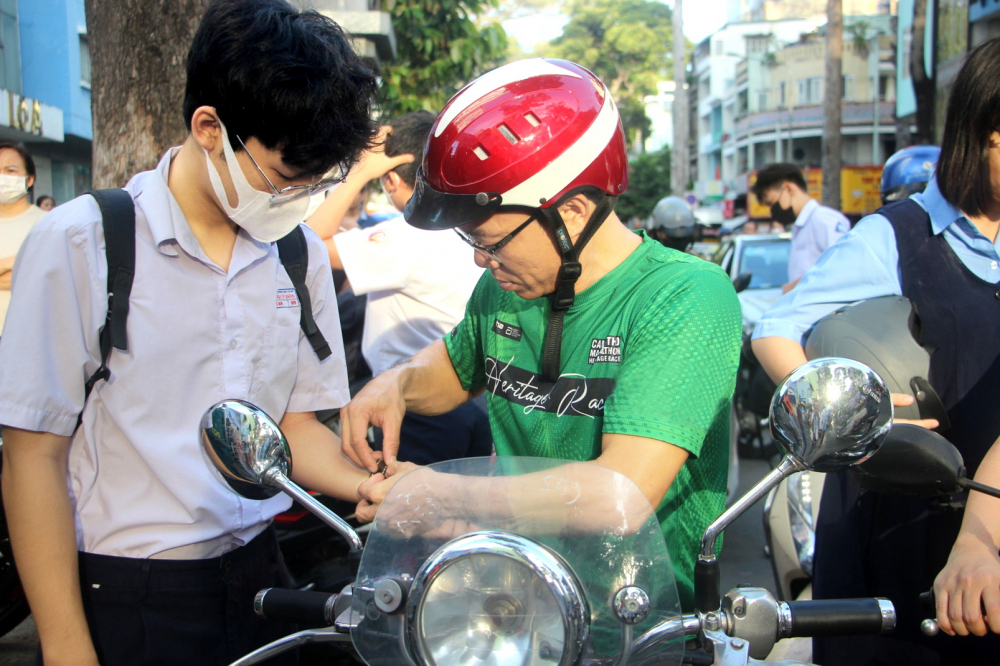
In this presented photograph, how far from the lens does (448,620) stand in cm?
114

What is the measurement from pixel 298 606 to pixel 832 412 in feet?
2.88

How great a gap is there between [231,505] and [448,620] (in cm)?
92

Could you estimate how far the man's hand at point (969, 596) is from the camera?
1.40 meters

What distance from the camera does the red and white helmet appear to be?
1621mm

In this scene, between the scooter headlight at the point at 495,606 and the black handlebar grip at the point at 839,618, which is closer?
the scooter headlight at the point at 495,606

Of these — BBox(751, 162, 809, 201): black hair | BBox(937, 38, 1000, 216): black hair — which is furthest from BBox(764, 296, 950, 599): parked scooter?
BBox(751, 162, 809, 201): black hair

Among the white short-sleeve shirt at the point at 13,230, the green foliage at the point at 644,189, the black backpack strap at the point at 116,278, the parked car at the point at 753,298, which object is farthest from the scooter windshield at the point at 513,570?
the green foliage at the point at 644,189

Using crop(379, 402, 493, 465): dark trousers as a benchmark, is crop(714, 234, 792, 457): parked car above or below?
below

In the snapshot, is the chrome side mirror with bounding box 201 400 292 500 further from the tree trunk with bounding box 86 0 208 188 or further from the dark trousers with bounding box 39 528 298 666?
the tree trunk with bounding box 86 0 208 188

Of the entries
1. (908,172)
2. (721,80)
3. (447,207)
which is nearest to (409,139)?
(447,207)

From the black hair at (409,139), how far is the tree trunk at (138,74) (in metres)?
0.83

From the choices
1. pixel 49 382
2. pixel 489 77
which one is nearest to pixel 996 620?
pixel 489 77

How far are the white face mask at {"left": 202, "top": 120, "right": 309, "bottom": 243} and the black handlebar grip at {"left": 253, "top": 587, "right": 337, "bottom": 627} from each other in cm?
82

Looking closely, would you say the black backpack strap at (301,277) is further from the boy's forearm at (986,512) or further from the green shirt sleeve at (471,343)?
the boy's forearm at (986,512)
